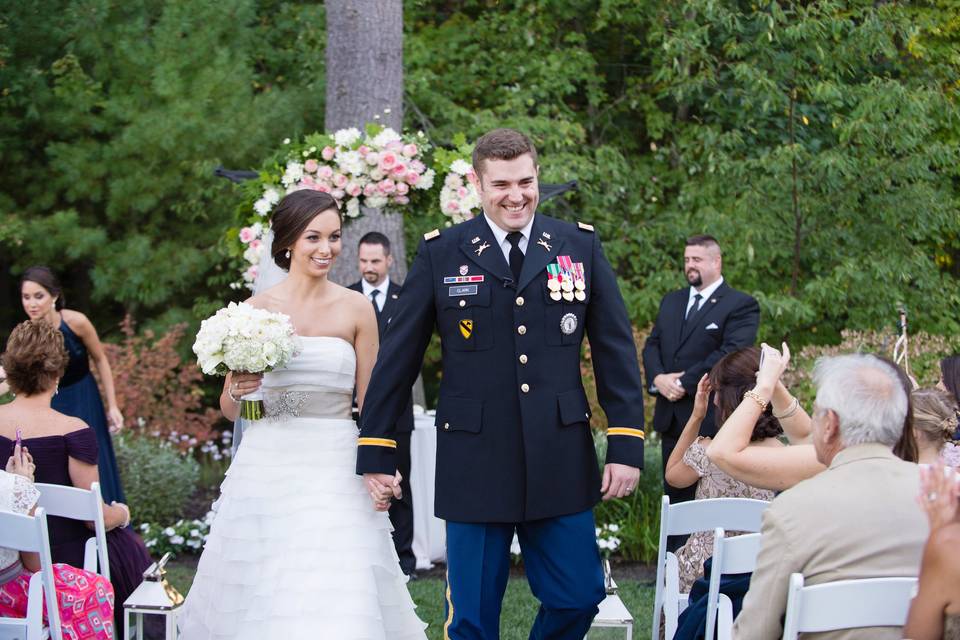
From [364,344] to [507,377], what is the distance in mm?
862

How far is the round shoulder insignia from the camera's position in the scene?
430 cm

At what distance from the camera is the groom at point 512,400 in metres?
4.25

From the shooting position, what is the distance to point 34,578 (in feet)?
13.4

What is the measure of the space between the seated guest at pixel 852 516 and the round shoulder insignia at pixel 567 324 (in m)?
1.32

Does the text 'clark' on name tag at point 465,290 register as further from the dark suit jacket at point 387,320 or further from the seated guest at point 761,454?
the dark suit jacket at point 387,320

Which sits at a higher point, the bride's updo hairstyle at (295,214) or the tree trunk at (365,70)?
the tree trunk at (365,70)

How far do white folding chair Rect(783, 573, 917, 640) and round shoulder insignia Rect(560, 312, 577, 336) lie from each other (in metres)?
1.59

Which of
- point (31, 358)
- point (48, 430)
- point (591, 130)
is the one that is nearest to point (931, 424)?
point (48, 430)

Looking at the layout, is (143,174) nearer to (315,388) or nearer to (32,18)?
(32,18)

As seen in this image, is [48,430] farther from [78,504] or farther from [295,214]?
[295,214]

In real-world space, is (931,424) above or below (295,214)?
below

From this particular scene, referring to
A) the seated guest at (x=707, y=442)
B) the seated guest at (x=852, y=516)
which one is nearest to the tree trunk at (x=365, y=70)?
the seated guest at (x=707, y=442)

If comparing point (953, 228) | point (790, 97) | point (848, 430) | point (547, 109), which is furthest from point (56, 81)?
point (848, 430)

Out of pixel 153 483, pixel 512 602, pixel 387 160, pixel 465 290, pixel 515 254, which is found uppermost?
pixel 387 160
